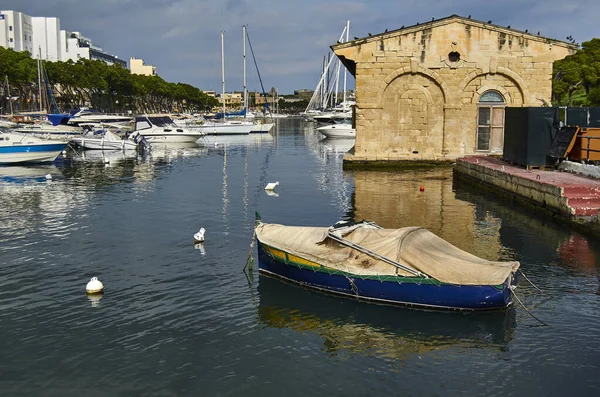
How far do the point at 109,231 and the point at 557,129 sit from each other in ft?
58.3

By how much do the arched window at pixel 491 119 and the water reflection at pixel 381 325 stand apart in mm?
22805

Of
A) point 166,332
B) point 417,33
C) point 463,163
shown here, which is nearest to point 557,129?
point 463,163

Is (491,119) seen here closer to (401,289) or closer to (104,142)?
(401,289)

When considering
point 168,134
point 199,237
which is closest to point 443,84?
point 199,237

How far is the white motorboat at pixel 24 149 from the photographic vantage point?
1468 inches

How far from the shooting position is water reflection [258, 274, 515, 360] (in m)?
10.7

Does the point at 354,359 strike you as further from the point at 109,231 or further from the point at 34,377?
the point at 109,231

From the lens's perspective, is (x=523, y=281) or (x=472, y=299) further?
(x=523, y=281)

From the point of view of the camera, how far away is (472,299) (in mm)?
11719

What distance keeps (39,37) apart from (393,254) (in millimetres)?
153932

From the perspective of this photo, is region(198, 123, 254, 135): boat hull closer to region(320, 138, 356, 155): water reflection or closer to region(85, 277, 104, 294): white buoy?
region(320, 138, 356, 155): water reflection

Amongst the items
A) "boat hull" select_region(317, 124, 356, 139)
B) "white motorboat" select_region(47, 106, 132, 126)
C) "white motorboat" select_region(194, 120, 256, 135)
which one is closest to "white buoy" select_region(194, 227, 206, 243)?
"white motorboat" select_region(47, 106, 132, 126)

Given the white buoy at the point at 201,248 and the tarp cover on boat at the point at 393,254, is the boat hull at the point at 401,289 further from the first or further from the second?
the white buoy at the point at 201,248

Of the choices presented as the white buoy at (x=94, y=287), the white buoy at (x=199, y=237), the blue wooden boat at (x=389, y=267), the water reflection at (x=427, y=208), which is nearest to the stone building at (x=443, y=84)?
the water reflection at (x=427, y=208)
